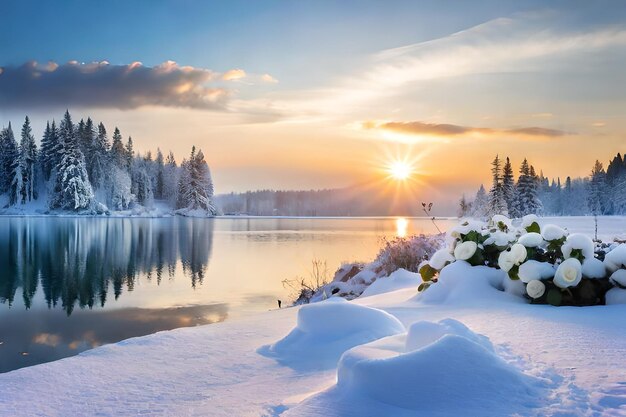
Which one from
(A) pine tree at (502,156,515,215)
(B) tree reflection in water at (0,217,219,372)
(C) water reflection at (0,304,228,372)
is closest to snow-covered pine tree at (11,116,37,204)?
(B) tree reflection in water at (0,217,219,372)

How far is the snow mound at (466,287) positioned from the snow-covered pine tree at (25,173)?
81299mm

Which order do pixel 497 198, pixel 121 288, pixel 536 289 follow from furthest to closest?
pixel 497 198 < pixel 121 288 < pixel 536 289

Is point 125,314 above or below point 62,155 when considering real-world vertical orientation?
below

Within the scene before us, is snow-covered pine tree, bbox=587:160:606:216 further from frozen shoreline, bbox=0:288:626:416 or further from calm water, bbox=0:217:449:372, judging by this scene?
frozen shoreline, bbox=0:288:626:416

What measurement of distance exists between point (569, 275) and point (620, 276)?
1.71 feet

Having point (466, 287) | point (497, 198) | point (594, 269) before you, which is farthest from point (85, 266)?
point (497, 198)

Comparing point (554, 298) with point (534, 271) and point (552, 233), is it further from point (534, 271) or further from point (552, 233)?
point (552, 233)

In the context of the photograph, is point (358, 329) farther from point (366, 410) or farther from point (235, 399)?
Result: point (366, 410)

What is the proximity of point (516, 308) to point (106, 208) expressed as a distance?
8153cm

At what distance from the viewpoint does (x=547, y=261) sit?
20.6 feet

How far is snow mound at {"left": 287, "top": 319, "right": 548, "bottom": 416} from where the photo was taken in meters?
2.44

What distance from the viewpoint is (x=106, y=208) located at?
7869cm

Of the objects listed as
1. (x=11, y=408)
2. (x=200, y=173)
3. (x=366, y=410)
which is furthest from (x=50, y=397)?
(x=200, y=173)

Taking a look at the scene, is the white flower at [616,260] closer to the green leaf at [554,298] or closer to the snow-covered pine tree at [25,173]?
the green leaf at [554,298]
